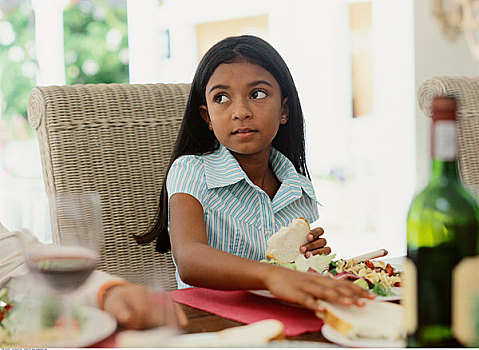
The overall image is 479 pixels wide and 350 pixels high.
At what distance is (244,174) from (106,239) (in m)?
0.39

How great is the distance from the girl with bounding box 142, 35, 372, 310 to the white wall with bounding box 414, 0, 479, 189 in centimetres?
270

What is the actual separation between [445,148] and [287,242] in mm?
676

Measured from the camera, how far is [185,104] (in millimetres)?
1733

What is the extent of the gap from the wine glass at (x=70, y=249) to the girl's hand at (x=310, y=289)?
0.27 m

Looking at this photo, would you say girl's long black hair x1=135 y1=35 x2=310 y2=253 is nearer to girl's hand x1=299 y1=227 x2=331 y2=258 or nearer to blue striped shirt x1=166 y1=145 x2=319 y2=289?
blue striped shirt x1=166 y1=145 x2=319 y2=289

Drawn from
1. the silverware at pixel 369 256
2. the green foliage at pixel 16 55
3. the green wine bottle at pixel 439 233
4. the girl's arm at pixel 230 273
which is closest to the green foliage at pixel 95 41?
the green foliage at pixel 16 55

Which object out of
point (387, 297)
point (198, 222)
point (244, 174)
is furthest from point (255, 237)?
point (387, 297)

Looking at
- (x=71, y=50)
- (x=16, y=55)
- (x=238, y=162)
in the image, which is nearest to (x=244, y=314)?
(x=238, y=162)

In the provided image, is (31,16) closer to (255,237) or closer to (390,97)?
(390,97)

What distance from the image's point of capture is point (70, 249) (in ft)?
2.16

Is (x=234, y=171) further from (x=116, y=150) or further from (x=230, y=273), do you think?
(x=230, y=273)

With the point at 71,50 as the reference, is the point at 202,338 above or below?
below

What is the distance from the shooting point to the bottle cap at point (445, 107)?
524mm

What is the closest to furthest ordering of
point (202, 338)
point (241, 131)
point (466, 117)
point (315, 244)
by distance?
point (202, 338)
point (315, 244)
point (241, 131)
point (466, 117)
